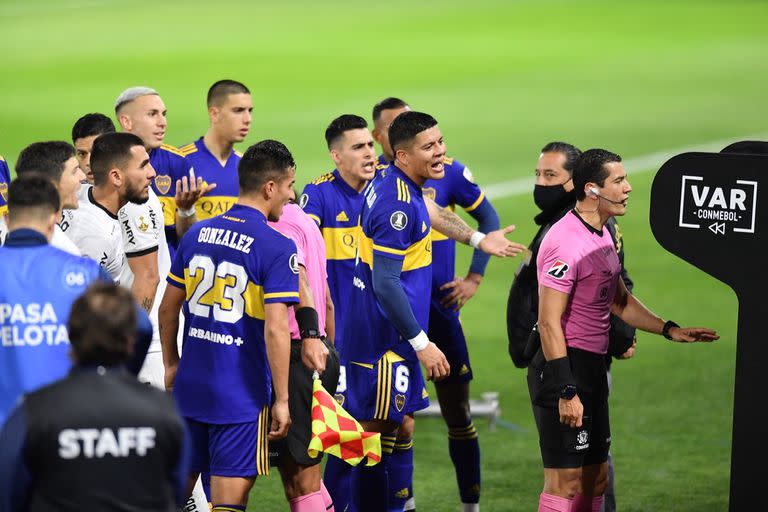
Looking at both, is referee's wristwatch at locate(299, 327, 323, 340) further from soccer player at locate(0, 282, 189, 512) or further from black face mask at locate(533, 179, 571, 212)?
soccer player at locate(0, 282, 189, 512)

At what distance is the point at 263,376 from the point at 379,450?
769 mm

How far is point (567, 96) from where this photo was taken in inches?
816

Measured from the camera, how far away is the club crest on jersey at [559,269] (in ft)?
18.1

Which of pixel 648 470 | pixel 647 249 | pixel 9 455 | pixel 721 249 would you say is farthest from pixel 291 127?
pixel 9 455

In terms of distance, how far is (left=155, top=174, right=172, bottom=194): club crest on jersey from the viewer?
745 cm

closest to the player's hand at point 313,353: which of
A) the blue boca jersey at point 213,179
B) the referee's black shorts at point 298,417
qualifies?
the referee's black shorts at point 298,417

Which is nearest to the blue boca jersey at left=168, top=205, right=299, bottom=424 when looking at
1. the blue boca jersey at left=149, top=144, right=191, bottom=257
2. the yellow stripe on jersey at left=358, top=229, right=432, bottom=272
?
the yellow stripe on jersey at left=358, top=229, right=432, bottom=272

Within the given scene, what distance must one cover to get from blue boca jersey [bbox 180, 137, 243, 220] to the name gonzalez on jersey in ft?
10.6

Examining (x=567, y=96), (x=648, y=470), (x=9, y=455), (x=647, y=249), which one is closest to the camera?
(x=9, y=455)

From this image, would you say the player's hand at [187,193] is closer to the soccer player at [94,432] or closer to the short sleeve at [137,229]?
the short sleeve at [137,229]

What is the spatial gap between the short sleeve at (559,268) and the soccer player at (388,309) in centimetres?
69

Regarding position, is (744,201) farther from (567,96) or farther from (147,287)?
(567,96)

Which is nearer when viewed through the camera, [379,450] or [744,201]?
[744,201]

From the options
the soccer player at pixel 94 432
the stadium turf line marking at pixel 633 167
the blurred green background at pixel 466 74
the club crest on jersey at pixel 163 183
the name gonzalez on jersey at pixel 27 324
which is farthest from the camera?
the blurred green background at pixel 466 74
